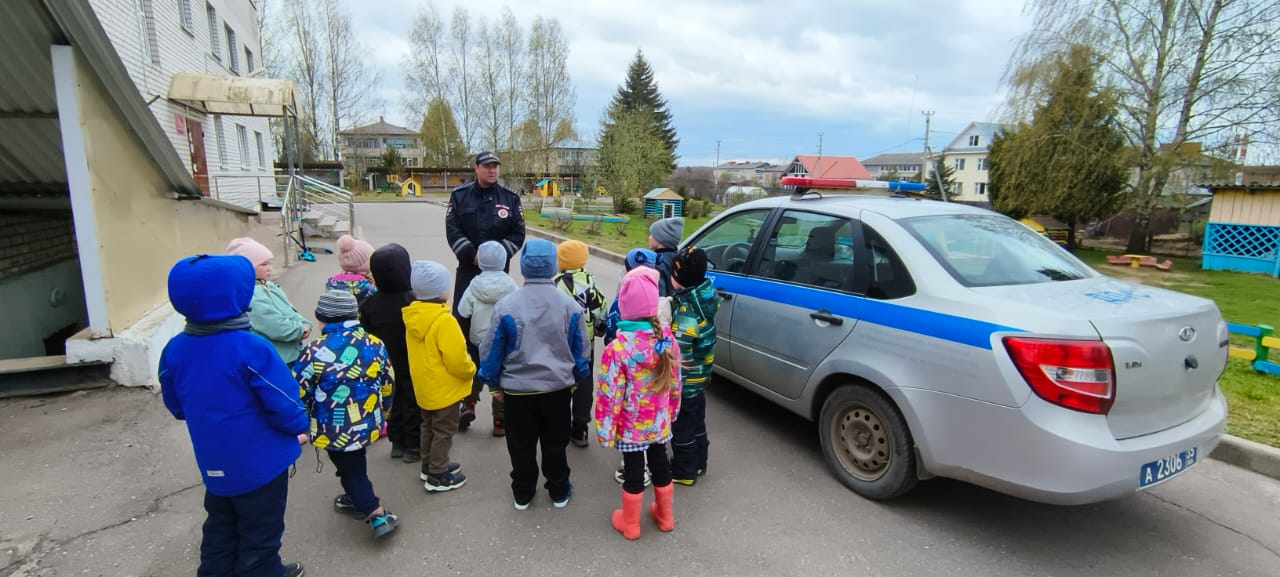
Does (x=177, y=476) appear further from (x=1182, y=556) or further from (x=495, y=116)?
(x=495, y=116)

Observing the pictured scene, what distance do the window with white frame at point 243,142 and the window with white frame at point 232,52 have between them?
1.97 meters

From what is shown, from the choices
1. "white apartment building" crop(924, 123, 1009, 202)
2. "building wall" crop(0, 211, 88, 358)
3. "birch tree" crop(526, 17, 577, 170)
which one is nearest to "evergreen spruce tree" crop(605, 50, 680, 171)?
"birch tree" crop(526, 17, 577, 170)

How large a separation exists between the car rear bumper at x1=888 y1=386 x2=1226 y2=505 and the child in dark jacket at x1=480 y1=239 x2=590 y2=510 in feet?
5.81

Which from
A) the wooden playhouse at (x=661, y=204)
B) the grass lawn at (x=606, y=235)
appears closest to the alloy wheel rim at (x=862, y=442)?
the grass lawn at (x=606, y=235)

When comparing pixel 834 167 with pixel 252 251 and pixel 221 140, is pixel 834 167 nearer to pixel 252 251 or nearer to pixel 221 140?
pixel 221 140

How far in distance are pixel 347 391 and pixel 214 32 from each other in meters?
18.9

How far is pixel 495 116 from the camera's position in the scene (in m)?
44.8

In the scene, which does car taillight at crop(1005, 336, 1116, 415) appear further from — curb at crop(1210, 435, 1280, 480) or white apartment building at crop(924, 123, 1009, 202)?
white apartment building at crop(924, 123, 1009, 202)

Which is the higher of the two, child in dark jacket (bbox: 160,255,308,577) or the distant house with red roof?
the distant house with red roof

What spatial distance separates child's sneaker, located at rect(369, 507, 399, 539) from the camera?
2807 millimetres

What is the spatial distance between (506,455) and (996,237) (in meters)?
3.32

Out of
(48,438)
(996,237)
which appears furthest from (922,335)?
(48,438)

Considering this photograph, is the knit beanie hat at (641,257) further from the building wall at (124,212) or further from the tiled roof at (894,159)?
the tiled roof at (894,159)

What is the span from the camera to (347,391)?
2688mm
